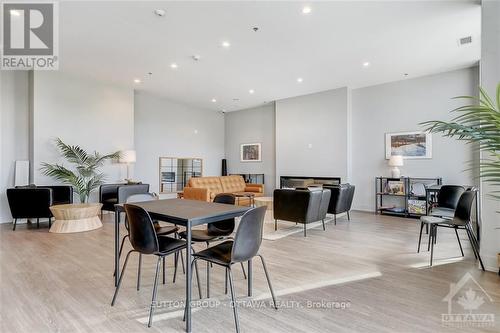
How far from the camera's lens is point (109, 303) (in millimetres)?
2365

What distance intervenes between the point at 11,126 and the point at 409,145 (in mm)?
8837

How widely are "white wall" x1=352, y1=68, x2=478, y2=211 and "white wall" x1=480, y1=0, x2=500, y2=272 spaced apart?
313 centimetres

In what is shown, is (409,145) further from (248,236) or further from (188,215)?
(188,215)

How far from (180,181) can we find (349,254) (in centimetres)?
654

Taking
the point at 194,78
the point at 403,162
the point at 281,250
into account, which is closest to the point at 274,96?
the point at 194,78

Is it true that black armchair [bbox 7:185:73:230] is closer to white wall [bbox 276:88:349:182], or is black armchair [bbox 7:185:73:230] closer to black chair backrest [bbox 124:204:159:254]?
black chair backrest [bbox 124:204:159:254]

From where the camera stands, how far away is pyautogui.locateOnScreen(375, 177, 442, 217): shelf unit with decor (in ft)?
20.4

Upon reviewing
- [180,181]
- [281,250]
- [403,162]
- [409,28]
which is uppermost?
[409,28]

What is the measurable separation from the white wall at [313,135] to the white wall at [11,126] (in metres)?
6.36

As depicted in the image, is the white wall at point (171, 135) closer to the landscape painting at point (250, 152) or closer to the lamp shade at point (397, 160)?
the landscape painting at point (250, 152)

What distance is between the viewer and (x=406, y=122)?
6.54 meters

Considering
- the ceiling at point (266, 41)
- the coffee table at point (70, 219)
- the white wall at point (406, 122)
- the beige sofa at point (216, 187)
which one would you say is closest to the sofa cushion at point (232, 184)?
the beige sofa at point (216, 187)

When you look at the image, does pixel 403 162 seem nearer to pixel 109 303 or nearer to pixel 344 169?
pixel 344 169

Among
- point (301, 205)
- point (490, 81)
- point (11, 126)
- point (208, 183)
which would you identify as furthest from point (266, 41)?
point (11, 126)
